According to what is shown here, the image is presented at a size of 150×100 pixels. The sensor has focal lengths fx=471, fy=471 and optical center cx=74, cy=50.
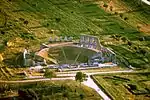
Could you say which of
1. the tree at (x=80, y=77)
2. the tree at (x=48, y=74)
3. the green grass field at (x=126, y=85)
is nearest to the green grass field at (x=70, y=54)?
the green grass field at (x=126, y=85)

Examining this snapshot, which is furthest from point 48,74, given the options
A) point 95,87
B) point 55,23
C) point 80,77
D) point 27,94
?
point 55,23

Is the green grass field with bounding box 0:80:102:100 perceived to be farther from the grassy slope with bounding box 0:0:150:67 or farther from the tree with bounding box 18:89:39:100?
the grassy slope with bounding box 0:0:150:67

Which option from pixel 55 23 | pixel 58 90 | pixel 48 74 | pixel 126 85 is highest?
pixel 55 23

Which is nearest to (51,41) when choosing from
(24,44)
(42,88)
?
(24,44)

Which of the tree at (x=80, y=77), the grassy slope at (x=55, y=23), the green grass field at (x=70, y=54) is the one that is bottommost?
the tree at (x=80, y=77)

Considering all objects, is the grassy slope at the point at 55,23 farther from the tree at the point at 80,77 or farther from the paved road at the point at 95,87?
the tree at the point at 80,77

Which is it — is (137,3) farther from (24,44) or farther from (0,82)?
(0,82)

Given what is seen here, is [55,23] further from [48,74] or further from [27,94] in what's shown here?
[27,94]
